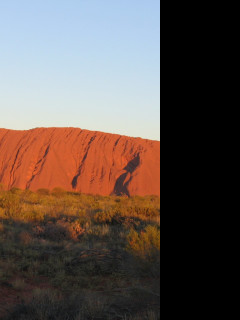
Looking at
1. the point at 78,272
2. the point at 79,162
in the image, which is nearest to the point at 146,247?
the point at 78,272

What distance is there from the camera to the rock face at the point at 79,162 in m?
48.4

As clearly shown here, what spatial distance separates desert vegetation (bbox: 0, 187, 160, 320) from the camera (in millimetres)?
4660

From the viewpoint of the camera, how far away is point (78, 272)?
23.0 ft

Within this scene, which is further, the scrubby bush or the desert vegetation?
the scrubby bush

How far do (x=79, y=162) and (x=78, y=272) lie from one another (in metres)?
46.7

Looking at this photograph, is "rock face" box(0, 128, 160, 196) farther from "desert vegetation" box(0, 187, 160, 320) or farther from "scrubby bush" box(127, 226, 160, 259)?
"scrubby bush" box(127, 226, 160, 259)

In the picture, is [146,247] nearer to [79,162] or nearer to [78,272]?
[78,272]

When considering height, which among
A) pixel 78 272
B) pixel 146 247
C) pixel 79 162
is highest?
pixel 79 162

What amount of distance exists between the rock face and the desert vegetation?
3560 centimetres

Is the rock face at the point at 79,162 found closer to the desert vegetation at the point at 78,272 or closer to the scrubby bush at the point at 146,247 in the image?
the desert vegetation at the point at 78,272

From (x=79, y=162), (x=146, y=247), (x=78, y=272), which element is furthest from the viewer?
(x=79, y=162)

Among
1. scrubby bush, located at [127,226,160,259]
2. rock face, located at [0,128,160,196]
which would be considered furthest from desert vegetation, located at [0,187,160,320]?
rock face, located at [0,128,160,196]
